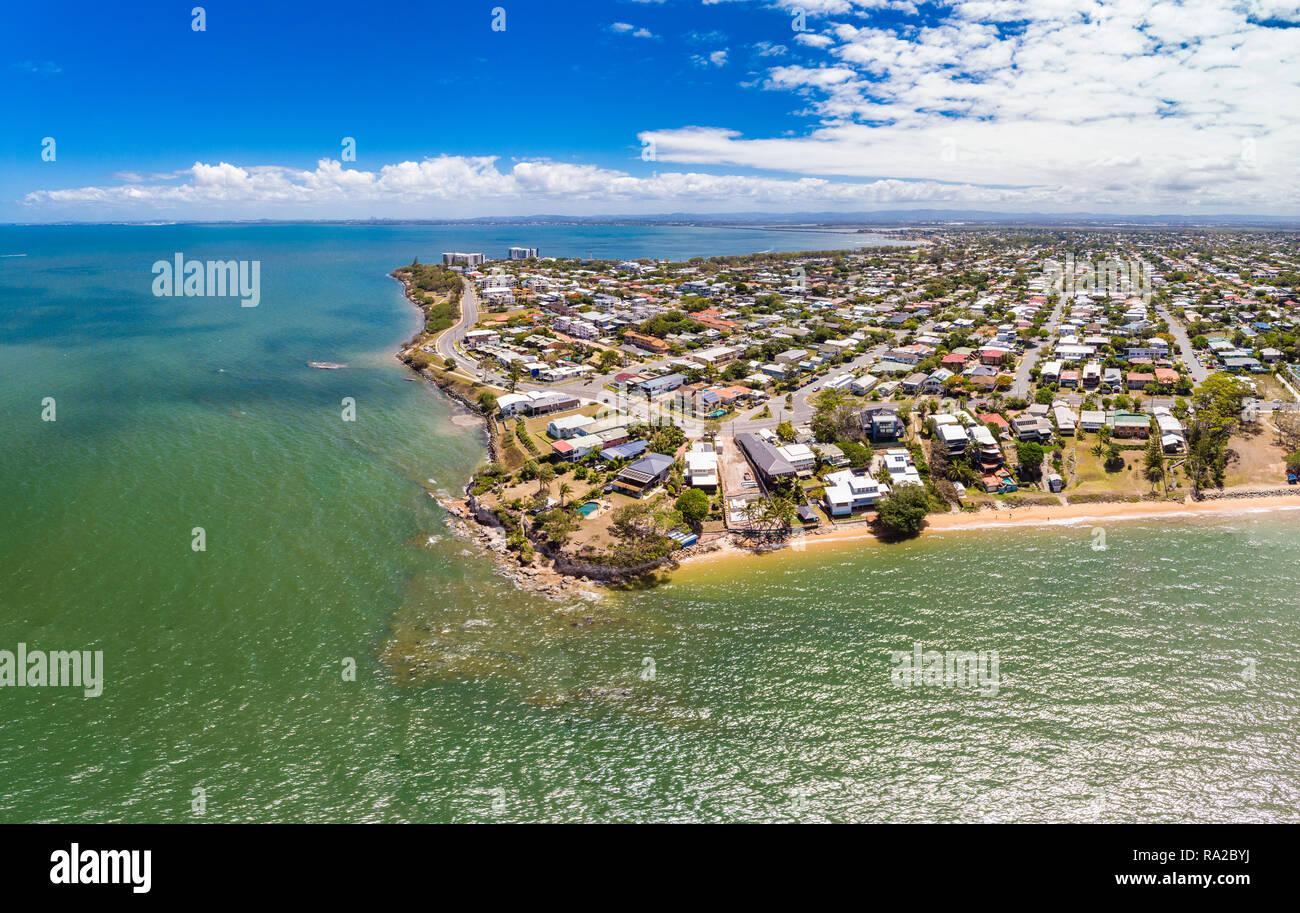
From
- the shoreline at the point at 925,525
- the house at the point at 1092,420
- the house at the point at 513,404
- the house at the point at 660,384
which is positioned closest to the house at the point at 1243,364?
the house at the point at 1092,420

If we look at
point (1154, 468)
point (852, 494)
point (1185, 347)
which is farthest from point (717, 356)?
point (1185, 347)

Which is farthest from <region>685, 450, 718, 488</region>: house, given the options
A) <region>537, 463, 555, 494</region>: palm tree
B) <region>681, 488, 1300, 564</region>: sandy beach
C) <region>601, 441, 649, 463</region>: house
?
<region>537, 463, 555, 494</region>: palm tree

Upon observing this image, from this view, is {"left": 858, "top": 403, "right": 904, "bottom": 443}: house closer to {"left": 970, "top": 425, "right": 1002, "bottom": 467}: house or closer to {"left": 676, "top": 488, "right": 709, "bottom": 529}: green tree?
{"left": 970, "top": 425, "right": 1002, "bottom": 467}: house

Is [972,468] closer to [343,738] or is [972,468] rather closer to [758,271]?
[343,738]

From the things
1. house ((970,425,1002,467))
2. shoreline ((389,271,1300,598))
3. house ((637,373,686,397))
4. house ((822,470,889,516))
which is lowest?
shoreline ((389,271,1300,598))

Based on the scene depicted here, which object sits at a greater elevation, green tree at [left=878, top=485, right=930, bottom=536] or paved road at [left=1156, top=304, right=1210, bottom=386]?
paved road at [left=1156, top=304, right=1210, bottom=386]

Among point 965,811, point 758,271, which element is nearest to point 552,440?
point 965,811
